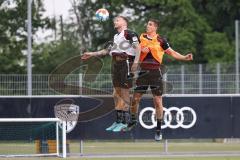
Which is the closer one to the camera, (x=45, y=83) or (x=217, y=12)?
(x=45, y=83)

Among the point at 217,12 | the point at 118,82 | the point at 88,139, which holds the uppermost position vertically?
the point at 217,12

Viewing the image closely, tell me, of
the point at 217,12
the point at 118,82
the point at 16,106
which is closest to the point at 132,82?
the point at 118,82

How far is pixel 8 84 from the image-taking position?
30.0 m

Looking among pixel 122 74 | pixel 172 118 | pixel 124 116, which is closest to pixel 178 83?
pixel 172 118

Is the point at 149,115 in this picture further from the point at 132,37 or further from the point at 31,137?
the point at 132,37

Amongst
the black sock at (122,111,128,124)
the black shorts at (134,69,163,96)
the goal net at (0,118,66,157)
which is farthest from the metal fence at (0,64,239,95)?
the black sock at (122,111,128,124)

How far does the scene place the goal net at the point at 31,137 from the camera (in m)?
22.6

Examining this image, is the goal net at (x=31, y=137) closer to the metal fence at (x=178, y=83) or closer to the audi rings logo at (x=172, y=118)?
the audi rings logo at (x=172, y=118)

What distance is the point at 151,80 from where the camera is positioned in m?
18.5

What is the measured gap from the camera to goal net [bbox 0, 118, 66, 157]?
2259 cm

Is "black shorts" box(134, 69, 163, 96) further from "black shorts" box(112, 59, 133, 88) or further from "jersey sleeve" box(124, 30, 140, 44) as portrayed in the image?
"jersey sleeve" box(124, 30, 140, 44)

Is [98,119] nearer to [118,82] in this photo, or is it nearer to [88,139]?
[88,139]

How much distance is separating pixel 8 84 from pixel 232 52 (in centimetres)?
1935

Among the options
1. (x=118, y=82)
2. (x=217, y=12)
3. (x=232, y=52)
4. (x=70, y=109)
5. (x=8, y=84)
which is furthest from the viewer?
(x=217, y=12)
